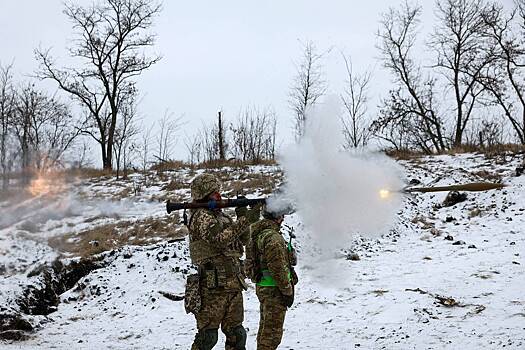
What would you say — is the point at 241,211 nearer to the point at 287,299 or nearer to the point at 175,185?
the point at 287,299

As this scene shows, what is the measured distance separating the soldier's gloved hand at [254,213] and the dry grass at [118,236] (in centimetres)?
670

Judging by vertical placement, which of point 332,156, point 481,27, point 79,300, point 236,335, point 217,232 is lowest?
point 79,300

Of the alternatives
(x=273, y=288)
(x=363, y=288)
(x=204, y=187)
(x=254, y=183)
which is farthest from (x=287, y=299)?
(x=254, y=183)

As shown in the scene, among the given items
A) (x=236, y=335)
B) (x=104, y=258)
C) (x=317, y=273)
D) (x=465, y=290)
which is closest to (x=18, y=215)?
(x=104, y=258)

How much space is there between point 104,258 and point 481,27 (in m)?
22.0

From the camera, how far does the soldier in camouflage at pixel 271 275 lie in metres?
5.07

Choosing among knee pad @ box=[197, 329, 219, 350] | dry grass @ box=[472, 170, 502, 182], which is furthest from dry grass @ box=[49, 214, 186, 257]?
dry grass @ box=[472, 170, 502, 182]

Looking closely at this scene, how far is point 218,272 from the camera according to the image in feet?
17.1

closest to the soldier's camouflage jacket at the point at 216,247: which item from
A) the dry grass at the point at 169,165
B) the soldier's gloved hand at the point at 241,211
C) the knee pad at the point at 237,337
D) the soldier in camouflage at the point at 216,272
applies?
the soldier in camouflage at the point at 216,272

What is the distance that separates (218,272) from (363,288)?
428cm

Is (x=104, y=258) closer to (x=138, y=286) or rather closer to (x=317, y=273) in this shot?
(x=138, y=286)

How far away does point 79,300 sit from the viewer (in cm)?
913

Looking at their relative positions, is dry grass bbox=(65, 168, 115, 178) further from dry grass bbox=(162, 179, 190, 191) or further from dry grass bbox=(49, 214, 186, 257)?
dry grass bbox=(49, 214, 186, 257)

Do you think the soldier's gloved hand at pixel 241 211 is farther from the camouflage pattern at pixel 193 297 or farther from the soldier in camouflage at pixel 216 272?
the camouflage pattern at pixel 193 297
